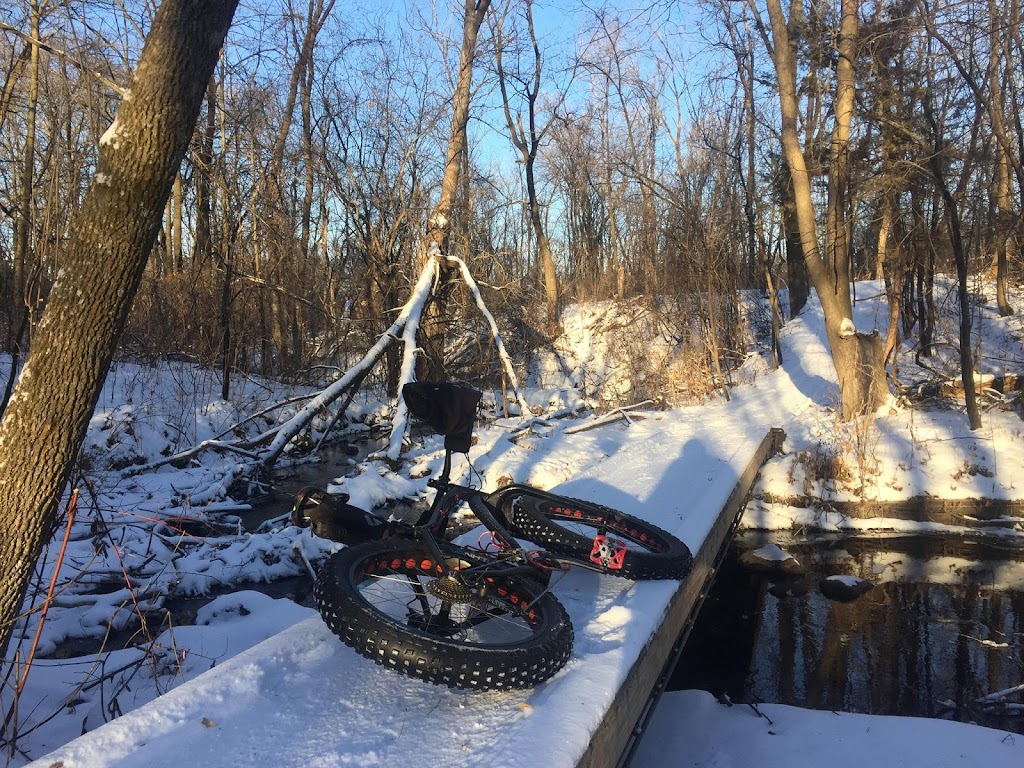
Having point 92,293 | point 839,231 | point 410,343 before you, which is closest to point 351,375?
point 410,343

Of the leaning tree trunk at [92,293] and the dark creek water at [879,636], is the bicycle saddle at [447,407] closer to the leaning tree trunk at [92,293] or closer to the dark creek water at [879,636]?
the leaning tree trunk at [92,293]

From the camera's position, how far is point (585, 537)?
4.03 meters

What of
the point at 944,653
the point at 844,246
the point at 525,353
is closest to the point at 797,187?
the point at 844,246

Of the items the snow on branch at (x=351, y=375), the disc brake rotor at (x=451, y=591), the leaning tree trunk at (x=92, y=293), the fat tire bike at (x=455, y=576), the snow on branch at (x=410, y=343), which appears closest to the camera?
the fat tire bike at (x=455, y=576)

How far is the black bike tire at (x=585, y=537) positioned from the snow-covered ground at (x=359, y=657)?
0.53 ft

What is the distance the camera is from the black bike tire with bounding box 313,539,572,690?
2500 mm

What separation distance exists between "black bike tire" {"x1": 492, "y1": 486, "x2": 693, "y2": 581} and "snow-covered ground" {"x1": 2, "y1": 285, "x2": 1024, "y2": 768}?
161 mm

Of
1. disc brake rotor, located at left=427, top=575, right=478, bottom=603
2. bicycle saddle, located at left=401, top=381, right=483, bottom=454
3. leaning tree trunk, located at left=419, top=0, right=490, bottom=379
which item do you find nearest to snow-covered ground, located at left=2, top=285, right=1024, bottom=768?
disc brake rotor, located at left=427, top=575, right=478, bottom=603

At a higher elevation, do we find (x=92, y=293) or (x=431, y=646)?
(x=92, y=293)

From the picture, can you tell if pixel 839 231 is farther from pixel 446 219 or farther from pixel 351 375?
pixel 351 375

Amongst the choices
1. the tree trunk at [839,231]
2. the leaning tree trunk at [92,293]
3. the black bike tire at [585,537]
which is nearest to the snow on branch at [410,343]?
the black bike tire at [585,537]

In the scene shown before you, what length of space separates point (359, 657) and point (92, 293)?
1.88 meters

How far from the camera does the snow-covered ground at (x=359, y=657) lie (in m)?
2.44

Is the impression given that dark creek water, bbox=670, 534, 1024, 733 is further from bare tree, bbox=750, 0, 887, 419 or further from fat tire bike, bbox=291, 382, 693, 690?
bare tree, bbox=750, 0, 887, 419
